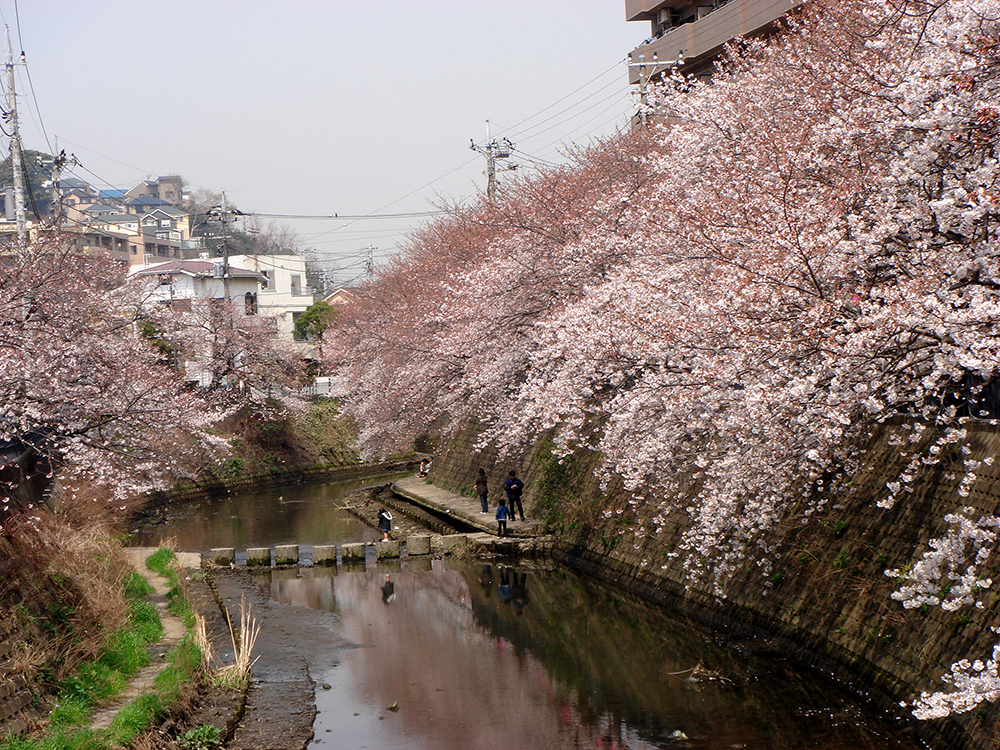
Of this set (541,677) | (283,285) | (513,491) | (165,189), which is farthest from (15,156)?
(165,189)

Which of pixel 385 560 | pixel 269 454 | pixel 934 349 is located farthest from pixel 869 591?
pixel 269 454

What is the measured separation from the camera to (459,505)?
29984mm

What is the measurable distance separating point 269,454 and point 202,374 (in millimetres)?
5453

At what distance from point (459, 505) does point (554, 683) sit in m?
16.0

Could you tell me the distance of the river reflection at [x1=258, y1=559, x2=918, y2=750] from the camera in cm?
1170

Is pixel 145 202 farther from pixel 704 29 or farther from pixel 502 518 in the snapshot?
pixel 502 518

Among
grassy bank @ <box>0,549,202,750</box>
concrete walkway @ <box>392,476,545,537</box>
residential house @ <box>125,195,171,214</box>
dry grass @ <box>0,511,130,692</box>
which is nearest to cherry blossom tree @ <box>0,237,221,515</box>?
dry grass @ <box>0,511,130,692</box>

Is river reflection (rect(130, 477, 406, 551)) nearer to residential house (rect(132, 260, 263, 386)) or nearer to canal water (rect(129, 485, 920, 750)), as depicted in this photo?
canal water (rect(129, 485, 920, 750))

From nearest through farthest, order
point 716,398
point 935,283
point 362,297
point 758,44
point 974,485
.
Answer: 1. point 935,283
2. point 974,485
3. point 716,398
4. point 758,44
5. point 362,297

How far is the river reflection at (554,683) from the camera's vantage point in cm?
1170

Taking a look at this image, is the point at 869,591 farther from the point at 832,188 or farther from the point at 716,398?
the point at 832,188

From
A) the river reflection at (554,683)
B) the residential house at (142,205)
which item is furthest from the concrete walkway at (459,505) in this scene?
the residential house at (142,205)

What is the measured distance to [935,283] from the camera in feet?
30.3

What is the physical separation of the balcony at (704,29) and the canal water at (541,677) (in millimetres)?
16986
